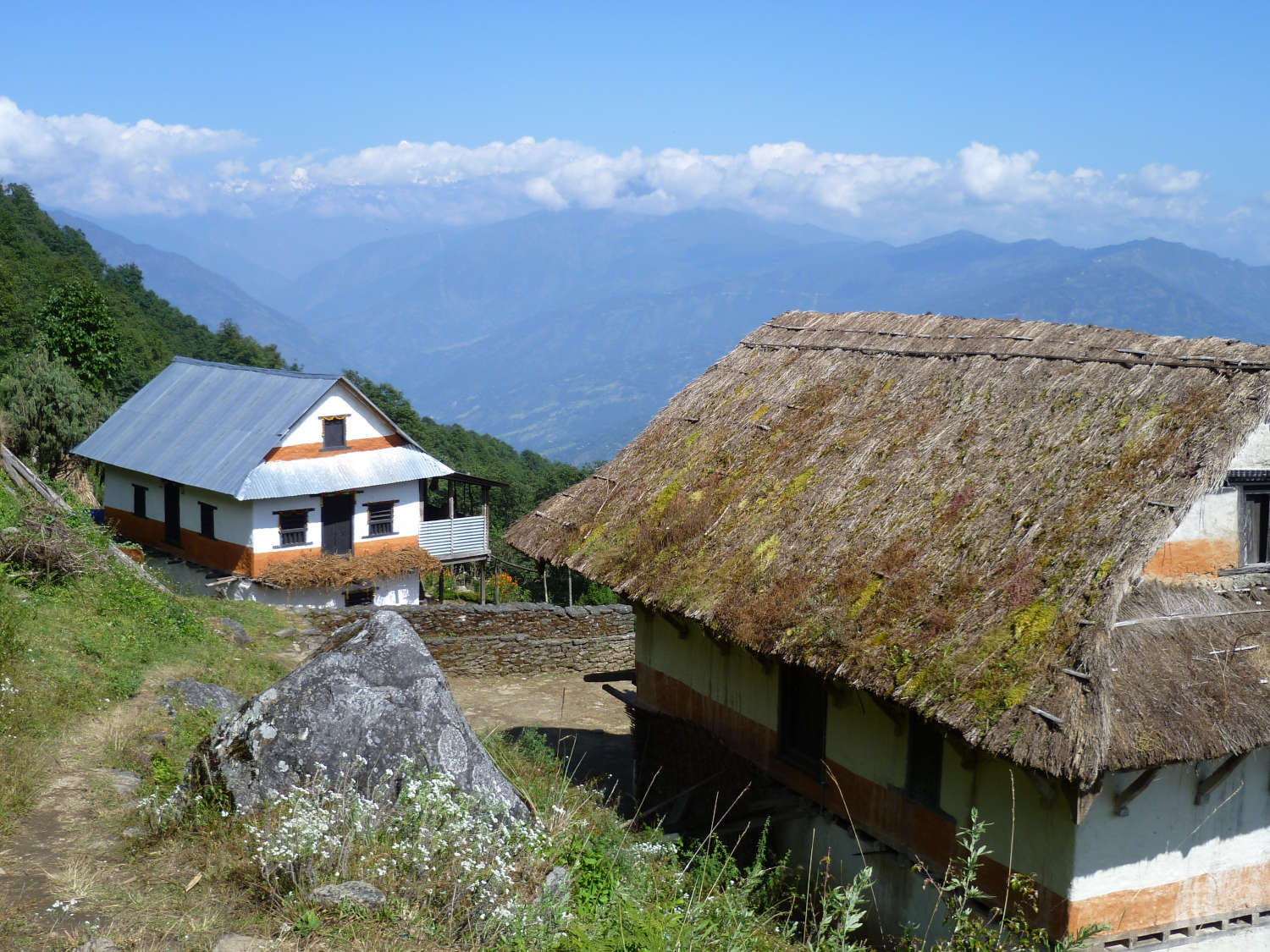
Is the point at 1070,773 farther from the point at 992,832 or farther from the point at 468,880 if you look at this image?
Result: the point at 468,880

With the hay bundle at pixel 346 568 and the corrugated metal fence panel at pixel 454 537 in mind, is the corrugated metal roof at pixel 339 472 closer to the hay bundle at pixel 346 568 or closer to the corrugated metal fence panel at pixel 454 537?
the corrugated metal fence panel at pixel 454 537

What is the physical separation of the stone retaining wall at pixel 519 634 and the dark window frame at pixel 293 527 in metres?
6.52

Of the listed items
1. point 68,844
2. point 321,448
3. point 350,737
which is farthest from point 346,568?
point 350,737

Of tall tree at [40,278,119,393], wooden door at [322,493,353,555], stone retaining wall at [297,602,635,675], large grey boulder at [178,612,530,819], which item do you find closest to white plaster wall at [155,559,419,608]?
wooden door at [322,493,353,555]

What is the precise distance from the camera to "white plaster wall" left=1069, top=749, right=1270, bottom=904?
688cm

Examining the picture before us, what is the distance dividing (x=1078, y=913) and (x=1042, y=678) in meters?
1.71

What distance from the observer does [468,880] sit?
5.54 meters

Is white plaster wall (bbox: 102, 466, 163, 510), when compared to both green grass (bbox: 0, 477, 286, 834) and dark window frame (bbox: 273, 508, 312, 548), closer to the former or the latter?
dark window frame (bbox: 273, 508, 312, 548)

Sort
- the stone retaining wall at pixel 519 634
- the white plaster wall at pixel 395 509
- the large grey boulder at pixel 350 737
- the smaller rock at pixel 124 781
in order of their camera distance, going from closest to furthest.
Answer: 1. the large grey boulder at pixel 350 737
2. the smaller rock at pixel 124 781
3. the stone retaining wall at pixel 519 634
4. the white plaster wall at pixel 395 509

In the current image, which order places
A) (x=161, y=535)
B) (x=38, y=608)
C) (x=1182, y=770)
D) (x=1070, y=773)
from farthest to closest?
1. (x=161, y=535)
2. (x=38, y=608)
3. (x=1182, y=770)
4. (x=1070, y=773)

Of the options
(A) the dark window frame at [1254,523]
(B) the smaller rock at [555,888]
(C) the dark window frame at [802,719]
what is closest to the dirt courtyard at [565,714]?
(C) the dark window frame at [802,719]

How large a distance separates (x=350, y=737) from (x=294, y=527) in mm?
21230

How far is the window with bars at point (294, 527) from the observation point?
26.4m

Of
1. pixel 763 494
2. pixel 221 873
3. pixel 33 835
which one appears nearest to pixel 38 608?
pixel 33 835
